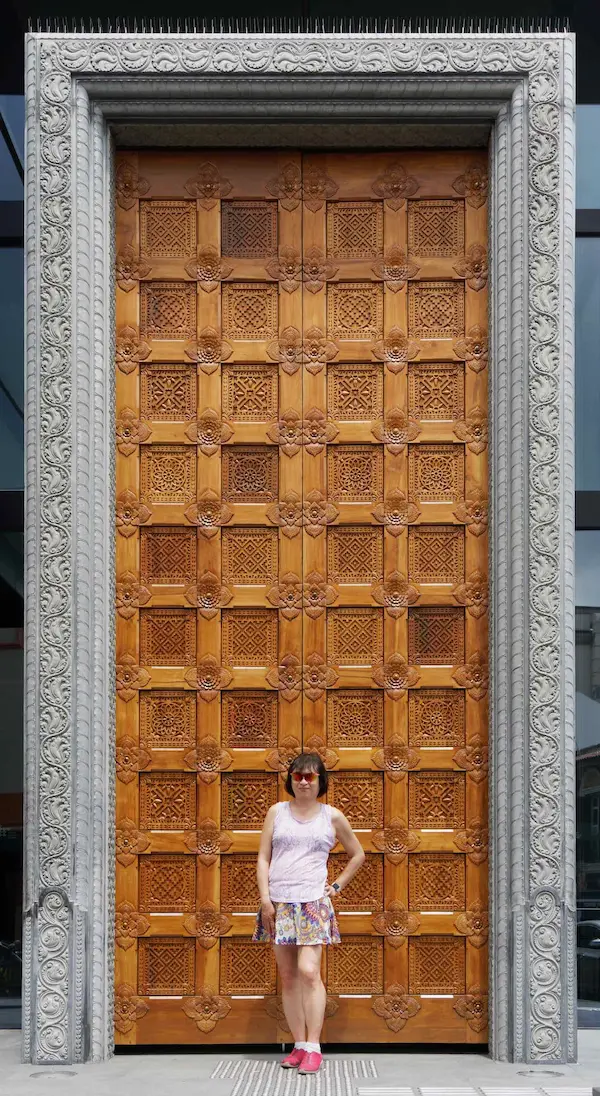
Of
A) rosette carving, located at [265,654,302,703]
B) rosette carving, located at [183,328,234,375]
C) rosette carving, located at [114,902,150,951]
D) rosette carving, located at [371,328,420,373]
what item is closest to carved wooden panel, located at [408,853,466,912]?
rosette carving, located at [265,654,302,703]

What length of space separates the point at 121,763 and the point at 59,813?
498 mm

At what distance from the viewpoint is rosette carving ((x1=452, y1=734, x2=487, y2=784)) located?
23.9 ft

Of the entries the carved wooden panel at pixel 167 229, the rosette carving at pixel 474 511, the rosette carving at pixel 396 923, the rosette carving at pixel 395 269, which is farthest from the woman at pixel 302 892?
the carved wooden panel at pixel 167 229

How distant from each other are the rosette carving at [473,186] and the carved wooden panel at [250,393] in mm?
1606

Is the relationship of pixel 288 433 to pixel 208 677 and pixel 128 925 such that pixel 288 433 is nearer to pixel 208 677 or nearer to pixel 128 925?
pixel 208 677

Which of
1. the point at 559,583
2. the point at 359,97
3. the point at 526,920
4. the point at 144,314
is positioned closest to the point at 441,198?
the point at 359,97

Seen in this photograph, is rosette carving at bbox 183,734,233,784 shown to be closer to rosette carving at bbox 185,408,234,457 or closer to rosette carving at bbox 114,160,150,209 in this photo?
rosette carving at bbox 185,408,234,457

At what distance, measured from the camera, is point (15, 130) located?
314 inches

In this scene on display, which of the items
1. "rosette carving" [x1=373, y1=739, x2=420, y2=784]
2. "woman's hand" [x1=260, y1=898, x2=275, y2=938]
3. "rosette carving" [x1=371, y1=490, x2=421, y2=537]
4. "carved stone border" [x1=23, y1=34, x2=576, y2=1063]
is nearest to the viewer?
"woman's hand" [x1=260, y1=898, x2=275, y2=938]

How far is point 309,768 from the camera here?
671 centimetres

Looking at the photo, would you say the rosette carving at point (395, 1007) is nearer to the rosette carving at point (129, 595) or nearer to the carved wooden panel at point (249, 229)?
the rosette carving at point (129, 595)

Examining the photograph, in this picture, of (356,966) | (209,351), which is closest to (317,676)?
(356,966)

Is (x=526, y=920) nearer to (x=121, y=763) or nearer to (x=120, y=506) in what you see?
(x=121, y=763)

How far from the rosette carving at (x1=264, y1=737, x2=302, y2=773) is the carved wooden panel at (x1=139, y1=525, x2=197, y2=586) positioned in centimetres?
115
